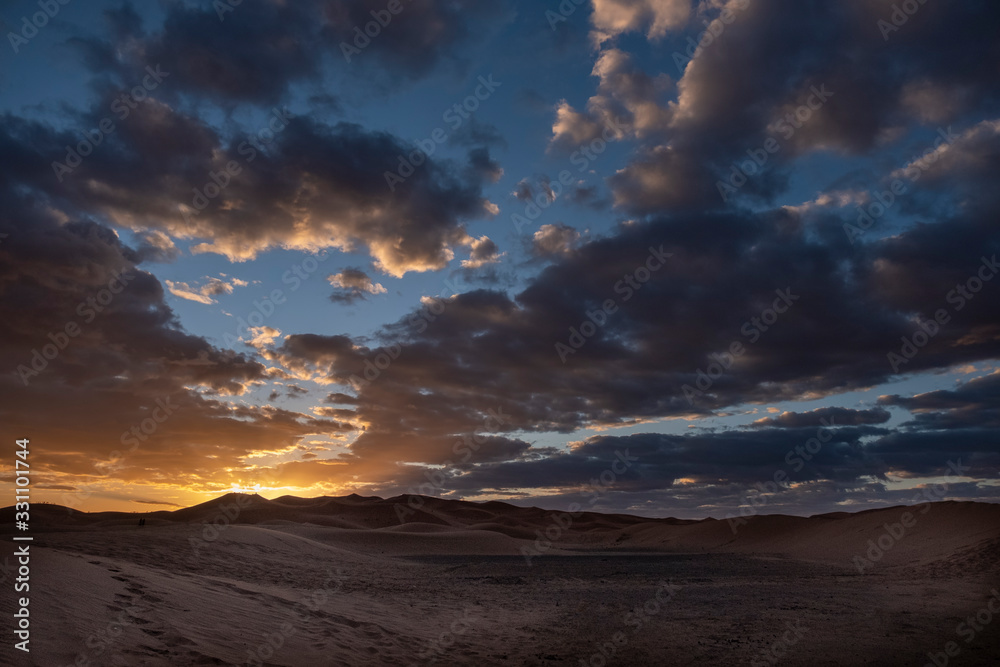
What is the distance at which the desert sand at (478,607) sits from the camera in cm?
875

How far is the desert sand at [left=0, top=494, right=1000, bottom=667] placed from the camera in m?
8.75

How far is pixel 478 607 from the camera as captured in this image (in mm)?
15508

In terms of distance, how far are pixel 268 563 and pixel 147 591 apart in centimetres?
1267

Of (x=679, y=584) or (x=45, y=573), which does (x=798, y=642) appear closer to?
(x=679, y=584)
